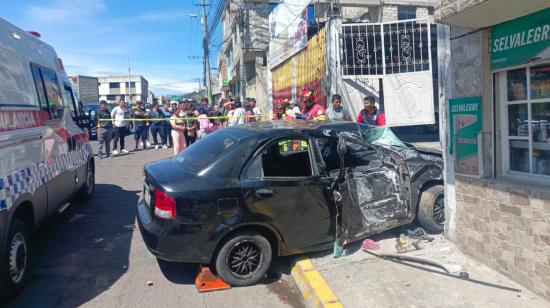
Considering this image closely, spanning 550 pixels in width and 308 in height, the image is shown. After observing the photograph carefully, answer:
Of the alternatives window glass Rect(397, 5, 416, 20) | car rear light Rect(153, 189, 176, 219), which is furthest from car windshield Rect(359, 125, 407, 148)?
window glass Rect(397, 5, 416, 20)

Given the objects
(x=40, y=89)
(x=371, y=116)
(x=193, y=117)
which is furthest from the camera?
(x=193, y=117)

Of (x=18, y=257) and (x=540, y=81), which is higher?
(x=540, y=81)

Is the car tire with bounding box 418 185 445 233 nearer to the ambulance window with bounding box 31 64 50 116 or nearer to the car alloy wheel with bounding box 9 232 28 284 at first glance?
the car alloy wheel with bounding box 9 232 28 284

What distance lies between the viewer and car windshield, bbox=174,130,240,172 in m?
4.35

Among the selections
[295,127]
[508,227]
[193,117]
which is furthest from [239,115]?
[508,227]

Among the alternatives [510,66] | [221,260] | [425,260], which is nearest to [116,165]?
[221,260]

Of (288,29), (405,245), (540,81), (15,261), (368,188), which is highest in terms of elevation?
(288,29)

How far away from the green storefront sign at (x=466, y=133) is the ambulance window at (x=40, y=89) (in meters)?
4.70

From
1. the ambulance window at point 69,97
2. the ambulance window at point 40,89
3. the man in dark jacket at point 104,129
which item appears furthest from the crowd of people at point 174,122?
the ambulance window at point 40,89

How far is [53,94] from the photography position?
18.8 feet

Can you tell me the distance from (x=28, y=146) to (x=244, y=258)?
2.50 metres

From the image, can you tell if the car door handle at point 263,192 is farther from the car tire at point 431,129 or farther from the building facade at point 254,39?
the building facade at point 254,39

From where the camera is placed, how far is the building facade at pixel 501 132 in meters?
3.43

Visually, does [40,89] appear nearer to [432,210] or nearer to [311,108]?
[432,210]
